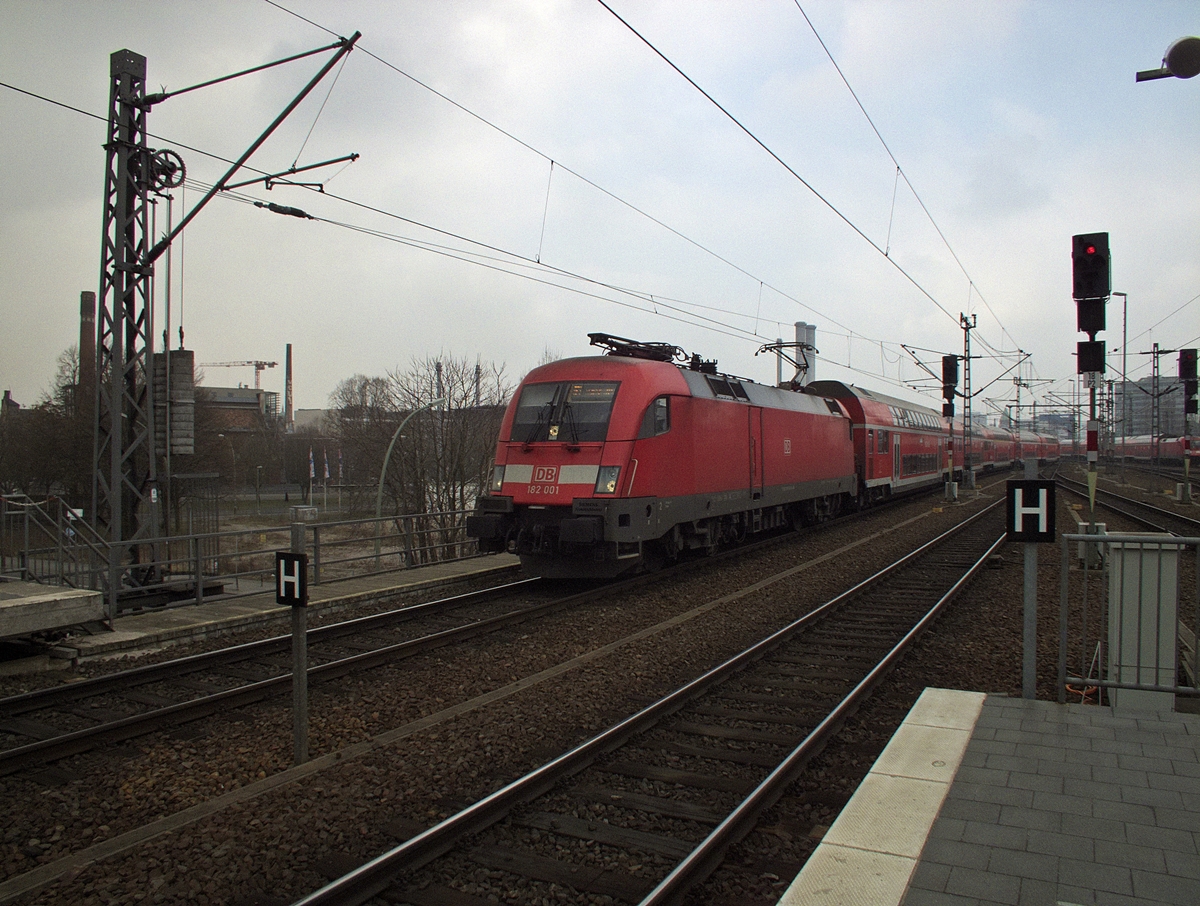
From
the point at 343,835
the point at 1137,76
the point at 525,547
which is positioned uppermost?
the point at 1137,76

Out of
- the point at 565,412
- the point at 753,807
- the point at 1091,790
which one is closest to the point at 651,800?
the point at 753,807

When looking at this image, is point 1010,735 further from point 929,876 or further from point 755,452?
point 755,452

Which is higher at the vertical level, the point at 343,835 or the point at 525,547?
the point at 525,547

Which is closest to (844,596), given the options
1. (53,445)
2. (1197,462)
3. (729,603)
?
(729,603)

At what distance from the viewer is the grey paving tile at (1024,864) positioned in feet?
11.5

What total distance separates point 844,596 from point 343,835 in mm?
7795

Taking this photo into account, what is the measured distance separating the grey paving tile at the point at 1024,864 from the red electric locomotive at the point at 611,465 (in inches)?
287

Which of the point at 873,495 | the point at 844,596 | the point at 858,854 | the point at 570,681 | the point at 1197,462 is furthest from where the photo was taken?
the point at 1197,462

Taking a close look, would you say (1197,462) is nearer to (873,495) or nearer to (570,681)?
(873,495)

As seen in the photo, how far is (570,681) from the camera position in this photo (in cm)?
731

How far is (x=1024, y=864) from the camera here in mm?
3594

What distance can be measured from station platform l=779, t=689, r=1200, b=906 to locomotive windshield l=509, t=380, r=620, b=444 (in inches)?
264

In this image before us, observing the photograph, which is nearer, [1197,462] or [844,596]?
[844,596]

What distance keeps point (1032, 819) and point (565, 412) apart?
8585mm
